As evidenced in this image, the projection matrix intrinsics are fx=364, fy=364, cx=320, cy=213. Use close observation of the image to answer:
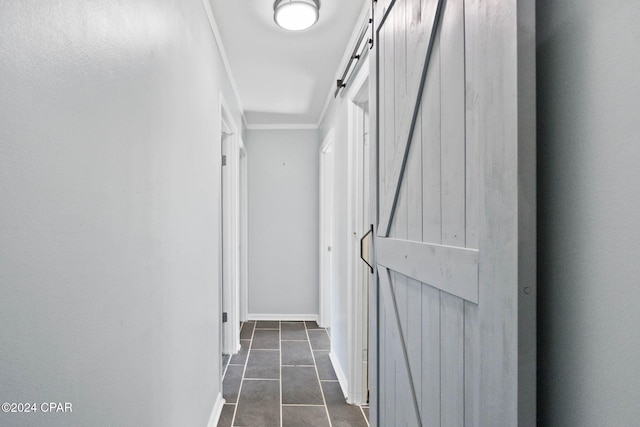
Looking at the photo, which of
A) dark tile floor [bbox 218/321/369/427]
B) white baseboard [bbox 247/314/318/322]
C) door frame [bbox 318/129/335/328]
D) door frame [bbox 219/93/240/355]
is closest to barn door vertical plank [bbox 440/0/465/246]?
dark tile floor [bbox 218/321/369/427]

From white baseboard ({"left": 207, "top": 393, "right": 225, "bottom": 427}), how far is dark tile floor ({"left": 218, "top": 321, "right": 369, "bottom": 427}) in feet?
0.11

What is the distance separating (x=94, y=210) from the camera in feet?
2.69

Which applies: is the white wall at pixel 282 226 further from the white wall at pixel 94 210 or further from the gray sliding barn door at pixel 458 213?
the gray sliding barn door at pixel 458 213

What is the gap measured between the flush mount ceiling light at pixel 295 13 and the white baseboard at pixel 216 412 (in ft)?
7.65

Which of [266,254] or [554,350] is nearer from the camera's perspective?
[554,350]

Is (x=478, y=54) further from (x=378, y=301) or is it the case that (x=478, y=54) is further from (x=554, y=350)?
(x=378, y=301)

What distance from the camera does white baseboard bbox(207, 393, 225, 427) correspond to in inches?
86.1

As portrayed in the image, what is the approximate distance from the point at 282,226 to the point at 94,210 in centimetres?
384

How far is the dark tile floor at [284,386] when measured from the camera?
2342 millimetres

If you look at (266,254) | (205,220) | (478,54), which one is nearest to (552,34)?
(478,54)

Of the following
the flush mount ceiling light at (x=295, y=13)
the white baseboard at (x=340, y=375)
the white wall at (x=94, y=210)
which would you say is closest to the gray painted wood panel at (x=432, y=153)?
the white wall at (x=94, y=210)

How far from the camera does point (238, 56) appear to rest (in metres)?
2.67

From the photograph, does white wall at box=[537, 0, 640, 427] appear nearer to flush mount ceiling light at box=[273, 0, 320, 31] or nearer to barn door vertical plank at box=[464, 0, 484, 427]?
barn door vertical plank at box=[464, 0, 484, 427]

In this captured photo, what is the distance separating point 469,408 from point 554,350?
0.25 meters
